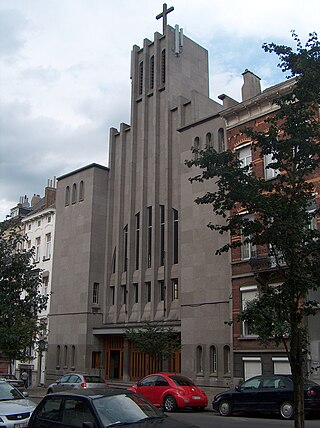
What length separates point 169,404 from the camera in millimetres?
19469

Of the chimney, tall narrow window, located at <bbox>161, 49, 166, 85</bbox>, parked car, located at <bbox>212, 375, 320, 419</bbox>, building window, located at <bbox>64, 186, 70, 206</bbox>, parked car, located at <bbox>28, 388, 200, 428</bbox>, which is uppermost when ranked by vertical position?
tall narrow window, located at <bbox>161, 49, 166, 85</bbox>

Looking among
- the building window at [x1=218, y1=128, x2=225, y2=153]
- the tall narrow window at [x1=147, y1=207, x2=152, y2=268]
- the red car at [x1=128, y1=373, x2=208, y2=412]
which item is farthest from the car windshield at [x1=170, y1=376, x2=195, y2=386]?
the building window at [x1=218, y1=128, x2=225, y2=153]

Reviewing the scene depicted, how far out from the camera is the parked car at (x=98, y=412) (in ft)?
25.1

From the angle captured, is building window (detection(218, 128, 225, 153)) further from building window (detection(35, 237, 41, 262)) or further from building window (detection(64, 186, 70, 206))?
building window (detection(35, 237, 41, 262))

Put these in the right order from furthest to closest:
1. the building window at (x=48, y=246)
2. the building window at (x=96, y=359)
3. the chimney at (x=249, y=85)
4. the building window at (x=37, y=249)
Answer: the building window at (x=37, y=249) < the building window at (x=48, y=246) < the building window at (x=96, y=359) < the chimney at (x=249, y=85)

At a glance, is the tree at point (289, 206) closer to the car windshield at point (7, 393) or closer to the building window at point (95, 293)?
the car windshield at point (7, 393)

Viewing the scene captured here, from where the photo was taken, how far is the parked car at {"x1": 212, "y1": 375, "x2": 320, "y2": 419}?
55.1 feet

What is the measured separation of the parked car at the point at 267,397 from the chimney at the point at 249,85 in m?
17.7

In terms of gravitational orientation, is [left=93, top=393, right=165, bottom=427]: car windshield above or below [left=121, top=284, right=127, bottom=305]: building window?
below

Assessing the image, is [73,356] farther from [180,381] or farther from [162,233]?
[180,381]

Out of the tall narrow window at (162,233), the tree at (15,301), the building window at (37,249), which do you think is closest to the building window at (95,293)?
the tall narrow window at (162,233)

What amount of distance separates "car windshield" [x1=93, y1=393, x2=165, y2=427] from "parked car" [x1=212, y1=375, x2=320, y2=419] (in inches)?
398

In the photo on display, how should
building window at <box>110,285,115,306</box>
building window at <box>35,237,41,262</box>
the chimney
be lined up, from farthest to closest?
building window at <box>35,237,41,262</box>
building window at <box>110,285,115,306</box>
the chimney

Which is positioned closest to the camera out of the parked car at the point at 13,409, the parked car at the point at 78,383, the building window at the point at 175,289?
the parked car at the point at 13,409
